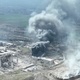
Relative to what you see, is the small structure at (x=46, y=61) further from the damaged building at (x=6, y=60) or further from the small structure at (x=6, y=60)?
the small structure at (x=6, y=60)

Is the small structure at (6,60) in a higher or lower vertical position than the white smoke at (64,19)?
lower

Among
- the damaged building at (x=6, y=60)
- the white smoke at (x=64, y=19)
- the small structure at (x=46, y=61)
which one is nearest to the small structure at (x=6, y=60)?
the damaged building at (x=6, y=60)

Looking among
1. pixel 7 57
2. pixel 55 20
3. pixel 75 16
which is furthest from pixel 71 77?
pixel 75 16

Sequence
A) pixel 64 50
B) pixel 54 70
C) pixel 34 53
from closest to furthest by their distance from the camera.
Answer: pixel 54 70, pixel 34 53, pixel 64 50

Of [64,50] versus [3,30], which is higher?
[3,30]

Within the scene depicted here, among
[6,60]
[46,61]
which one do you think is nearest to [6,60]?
[6,60]

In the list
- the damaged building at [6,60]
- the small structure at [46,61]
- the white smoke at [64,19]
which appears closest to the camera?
the damaged building at [6,60]

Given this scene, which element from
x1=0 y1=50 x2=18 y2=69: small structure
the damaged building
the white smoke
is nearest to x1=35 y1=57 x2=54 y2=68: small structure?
the white smoke

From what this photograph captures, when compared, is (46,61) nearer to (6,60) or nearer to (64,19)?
(6,60)

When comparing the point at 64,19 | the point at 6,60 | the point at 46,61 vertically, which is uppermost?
the point at 64,19

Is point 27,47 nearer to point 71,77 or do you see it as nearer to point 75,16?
point 71,77

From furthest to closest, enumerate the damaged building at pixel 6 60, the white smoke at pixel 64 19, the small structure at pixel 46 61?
the white smoke at pixel 64 19 → the small structure at pixel 46 61 → the damaged building at pixel 6 60
